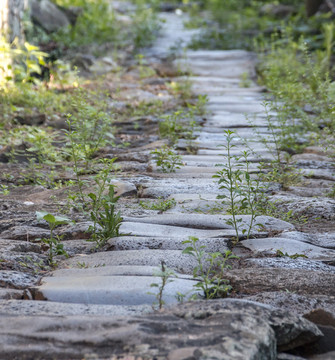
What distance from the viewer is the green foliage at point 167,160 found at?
4.15 meters

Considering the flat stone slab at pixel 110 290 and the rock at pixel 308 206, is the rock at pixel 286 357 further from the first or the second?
the rock at pixel 308 206

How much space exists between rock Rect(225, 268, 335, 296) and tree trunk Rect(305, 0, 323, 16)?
9.57 metres

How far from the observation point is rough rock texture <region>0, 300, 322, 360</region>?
5.03 feet

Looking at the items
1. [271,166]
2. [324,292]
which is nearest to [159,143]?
[271,166]

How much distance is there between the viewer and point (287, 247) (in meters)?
2.69

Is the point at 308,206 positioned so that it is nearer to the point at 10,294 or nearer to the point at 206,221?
the point at 206,221

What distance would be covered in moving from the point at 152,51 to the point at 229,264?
791cm

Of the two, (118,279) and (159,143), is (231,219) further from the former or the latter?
(159,143)

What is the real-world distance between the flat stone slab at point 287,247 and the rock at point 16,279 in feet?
3.34

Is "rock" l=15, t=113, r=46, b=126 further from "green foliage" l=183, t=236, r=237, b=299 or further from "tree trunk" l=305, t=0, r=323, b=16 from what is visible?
"tree trunk" l=305, t=0, r=323, b=16

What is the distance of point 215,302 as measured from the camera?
183cm

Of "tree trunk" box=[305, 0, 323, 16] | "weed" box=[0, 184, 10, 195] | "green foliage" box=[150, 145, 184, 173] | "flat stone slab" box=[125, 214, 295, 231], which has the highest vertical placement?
"tree trunk" box=[305, 0, 323, 16]

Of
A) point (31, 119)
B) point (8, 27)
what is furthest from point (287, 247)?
point (8, 27)

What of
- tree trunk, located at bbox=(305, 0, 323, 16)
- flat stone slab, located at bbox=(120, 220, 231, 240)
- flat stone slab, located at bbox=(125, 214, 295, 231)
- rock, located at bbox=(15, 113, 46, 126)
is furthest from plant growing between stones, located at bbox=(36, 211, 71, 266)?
tree trunk, located at bbox=(305, 0, 323, 16)
